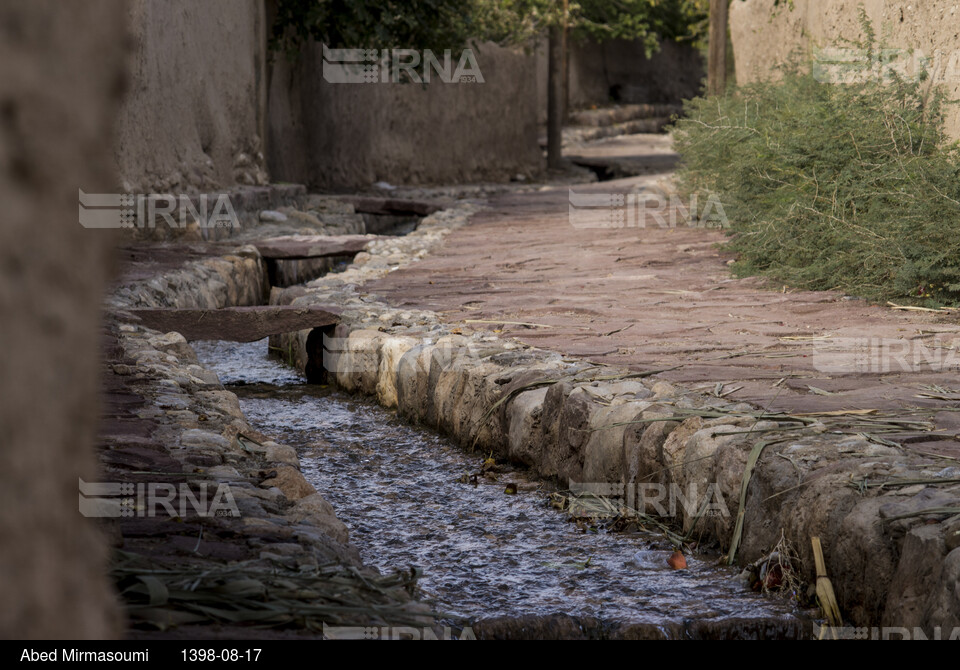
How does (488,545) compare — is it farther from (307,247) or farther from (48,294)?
(307,247)

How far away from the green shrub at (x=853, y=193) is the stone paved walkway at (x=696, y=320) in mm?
197

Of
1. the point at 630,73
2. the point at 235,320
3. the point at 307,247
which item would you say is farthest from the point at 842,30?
the point at 630,73

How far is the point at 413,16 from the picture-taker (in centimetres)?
1199

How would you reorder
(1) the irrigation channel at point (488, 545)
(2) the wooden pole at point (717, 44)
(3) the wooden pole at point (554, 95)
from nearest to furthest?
1. (1) the irrigation channel at point (488, 545)
2. (2) the wooden pole at point (717, 44)
3. (3) the wooden pole at point (554, 95)

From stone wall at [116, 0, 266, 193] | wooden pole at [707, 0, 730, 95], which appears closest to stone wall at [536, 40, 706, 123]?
wooden pole at [707, 0, 730, 95]

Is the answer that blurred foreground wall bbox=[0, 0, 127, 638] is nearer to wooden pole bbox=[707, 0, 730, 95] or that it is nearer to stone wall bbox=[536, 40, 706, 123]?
wooden pole bbox=[707, 0, 730, 95]

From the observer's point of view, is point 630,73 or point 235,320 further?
point 630,73

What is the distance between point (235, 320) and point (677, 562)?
320cm

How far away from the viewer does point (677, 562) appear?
9.78 ft

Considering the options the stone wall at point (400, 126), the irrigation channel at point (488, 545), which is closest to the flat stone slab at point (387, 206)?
the stone wall at point (400, 126)

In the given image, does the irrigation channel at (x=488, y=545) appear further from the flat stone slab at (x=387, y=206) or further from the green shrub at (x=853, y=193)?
the flat stone slab at (x=387, y=206)

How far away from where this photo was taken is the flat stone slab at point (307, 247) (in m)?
8.09
